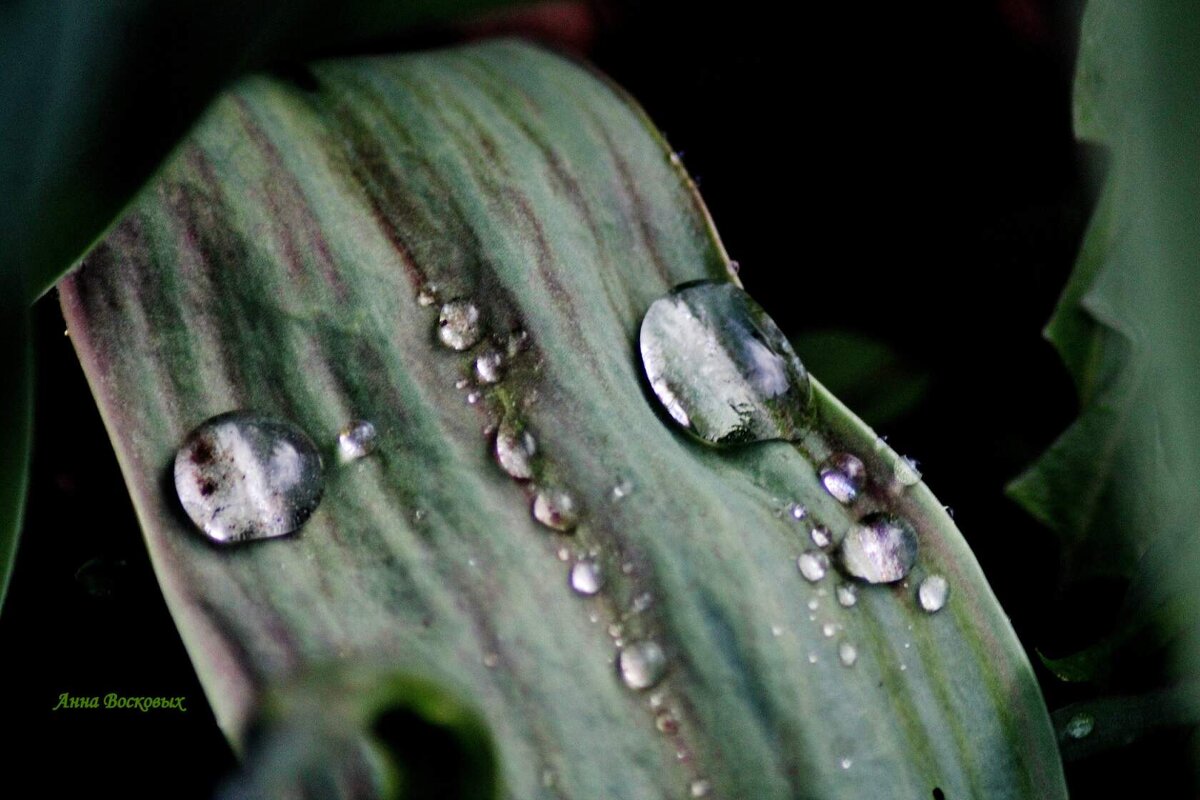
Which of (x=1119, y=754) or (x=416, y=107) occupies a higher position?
(x=416, y=107)

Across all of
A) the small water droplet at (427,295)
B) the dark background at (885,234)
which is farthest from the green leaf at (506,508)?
the dark background at (885,234)

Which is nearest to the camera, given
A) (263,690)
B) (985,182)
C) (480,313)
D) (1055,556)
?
(263,690)

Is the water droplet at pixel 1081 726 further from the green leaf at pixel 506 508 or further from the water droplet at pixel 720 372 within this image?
the water droplet at pixel 720 372

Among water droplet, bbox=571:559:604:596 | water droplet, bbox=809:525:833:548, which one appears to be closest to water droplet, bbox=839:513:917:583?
water droplet, bbox=809:525:833:548

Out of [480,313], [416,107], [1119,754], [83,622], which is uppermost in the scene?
[416,107]

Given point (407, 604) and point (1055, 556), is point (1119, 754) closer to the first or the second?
point (1055, 556)

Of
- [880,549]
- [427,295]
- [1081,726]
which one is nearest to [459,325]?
[427,295]

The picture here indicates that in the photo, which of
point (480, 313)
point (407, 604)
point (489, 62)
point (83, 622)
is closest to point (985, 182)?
point (489, 62)
